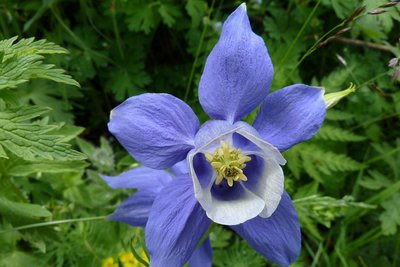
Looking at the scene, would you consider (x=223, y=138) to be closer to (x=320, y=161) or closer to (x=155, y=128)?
(x=155, y=128)

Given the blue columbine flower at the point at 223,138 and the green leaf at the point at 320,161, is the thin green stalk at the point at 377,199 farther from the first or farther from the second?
the blue columbine flower at the point at 223,138

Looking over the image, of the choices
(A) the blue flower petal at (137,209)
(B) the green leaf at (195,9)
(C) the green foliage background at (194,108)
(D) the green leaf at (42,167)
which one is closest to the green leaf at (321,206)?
(C) the green foliage background at (194,108)

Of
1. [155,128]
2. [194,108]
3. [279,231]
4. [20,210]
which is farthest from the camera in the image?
[194,108]

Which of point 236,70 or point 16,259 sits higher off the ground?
point 236,70

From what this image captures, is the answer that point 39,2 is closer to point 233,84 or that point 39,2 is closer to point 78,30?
point 78,30

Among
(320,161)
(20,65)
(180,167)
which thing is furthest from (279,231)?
Result: (320,161)

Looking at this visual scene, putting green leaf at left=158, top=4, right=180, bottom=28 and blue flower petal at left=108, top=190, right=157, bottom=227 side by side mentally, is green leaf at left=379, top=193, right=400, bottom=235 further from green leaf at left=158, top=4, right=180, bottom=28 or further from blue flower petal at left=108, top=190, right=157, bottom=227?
green leaf at left=158, top=4, right=180, bottom=28

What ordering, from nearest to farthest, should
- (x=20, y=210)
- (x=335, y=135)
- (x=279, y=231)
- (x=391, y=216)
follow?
(x=279, y=231), (x=20, y=210), (x=391, y=216), (x=335, y=135)
